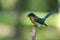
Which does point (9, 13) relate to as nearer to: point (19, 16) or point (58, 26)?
point (58, 26)

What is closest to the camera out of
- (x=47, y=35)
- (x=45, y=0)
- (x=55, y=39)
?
(x=55, y=39)

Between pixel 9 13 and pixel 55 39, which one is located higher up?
pixel 9 13

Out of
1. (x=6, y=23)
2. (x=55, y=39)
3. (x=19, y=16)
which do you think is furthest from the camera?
(x=6, y=23)

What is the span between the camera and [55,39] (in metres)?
3.87

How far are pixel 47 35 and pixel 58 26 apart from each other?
1.10 feet

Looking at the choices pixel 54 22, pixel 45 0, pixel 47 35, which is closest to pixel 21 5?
pixel 47 35

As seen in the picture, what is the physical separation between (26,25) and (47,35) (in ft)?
1.42

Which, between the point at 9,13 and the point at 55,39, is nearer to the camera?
the point at 55,39

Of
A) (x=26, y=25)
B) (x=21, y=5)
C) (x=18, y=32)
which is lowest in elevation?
(x=18, y=32)

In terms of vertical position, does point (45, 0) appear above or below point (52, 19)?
above

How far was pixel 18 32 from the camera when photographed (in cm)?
360

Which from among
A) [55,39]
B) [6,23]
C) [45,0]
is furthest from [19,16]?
[45,0]

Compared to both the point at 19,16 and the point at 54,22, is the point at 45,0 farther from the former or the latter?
the point at 19,16

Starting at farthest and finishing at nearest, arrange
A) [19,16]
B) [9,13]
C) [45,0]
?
1. [45,0]
2. [9,13]
3. [19,16]
